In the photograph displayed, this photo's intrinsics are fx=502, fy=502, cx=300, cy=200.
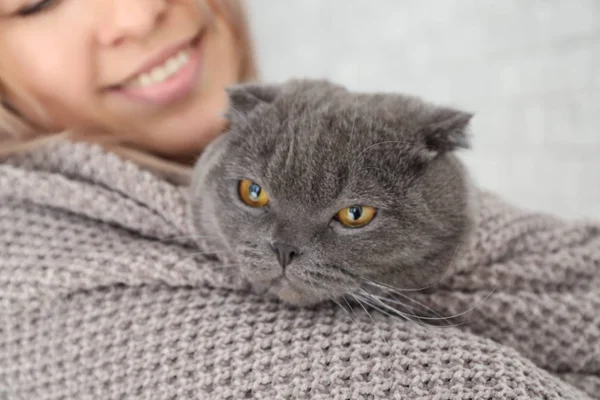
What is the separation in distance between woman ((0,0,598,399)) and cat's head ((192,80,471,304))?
90 mm

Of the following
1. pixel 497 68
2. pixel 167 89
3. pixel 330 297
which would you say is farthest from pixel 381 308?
pixel 497 68

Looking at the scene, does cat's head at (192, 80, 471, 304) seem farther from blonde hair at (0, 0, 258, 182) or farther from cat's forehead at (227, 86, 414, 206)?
blonde hair at (0, 0, 258, 182)

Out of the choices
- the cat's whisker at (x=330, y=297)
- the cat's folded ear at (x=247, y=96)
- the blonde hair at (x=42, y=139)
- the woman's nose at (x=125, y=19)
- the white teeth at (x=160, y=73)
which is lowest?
the cat's whisker at (x=330, y=297)

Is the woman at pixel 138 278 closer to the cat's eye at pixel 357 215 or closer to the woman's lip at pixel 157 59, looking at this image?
the woman's lip at pixel 157 59

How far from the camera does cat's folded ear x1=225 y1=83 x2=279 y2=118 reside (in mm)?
891

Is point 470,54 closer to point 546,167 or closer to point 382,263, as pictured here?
point 546,167

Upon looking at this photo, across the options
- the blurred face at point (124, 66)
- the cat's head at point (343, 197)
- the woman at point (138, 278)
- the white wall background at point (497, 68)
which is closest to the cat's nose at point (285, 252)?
the cat's head at point (343, 197)

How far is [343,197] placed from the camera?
771 millimetres

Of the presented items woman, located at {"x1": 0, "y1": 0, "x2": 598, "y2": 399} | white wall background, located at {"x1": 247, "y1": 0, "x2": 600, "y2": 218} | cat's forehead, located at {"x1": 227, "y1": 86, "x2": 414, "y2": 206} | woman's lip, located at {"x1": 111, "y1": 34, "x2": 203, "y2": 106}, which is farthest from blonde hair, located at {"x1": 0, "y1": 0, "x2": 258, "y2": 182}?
white wall background, located at {"x1": 247, "y1": 0, "x2": 600, "y2": 218}

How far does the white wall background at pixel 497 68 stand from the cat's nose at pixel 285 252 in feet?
3.42

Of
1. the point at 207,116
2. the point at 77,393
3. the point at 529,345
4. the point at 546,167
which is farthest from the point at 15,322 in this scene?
the point at 546,167

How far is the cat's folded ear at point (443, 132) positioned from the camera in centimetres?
80

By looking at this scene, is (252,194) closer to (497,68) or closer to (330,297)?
(330,297)

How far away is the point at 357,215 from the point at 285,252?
0.41ft
